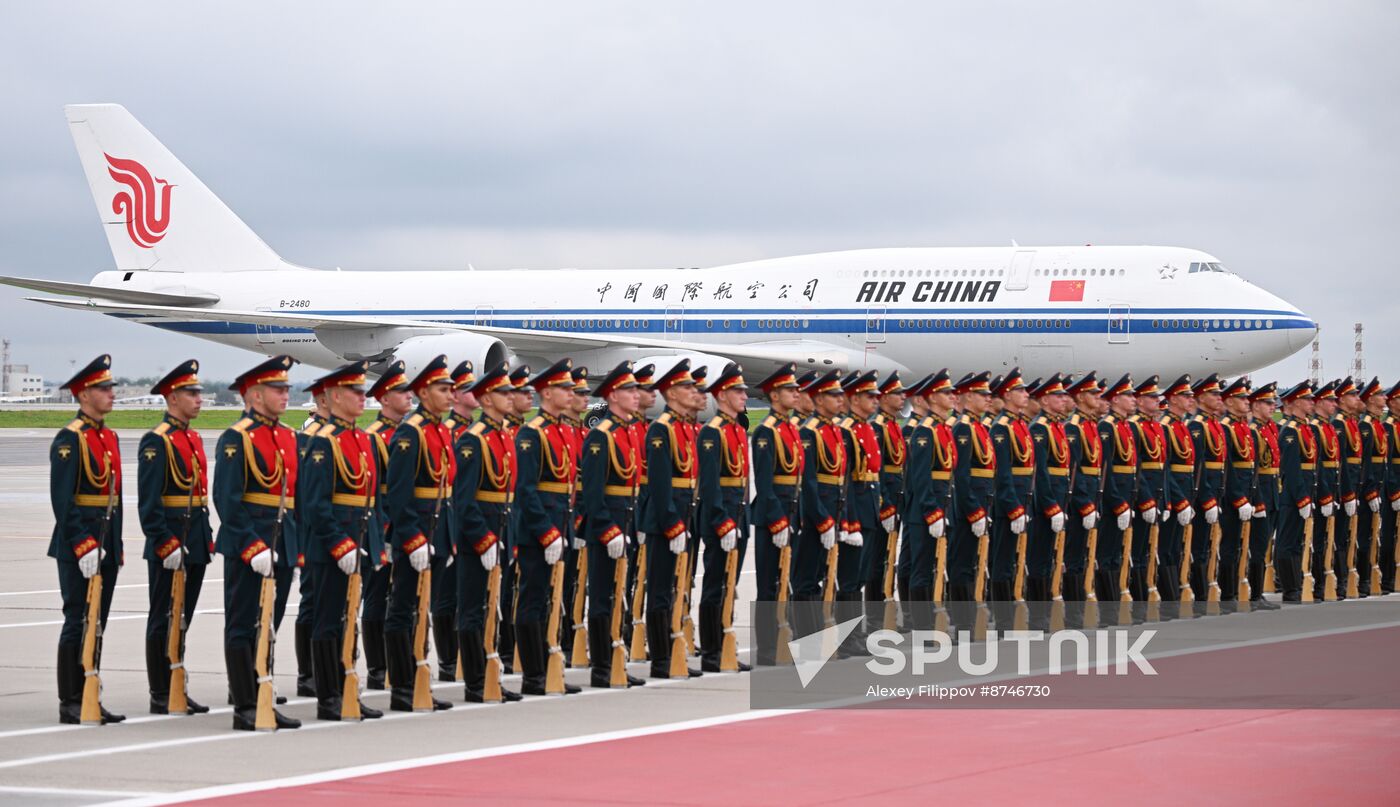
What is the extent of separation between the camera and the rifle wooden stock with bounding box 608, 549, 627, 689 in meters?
10.8

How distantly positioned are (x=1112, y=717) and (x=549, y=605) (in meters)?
3.18

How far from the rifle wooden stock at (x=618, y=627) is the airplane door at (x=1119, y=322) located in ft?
68.1

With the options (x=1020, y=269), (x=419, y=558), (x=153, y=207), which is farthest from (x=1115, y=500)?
(x=153, y=207)

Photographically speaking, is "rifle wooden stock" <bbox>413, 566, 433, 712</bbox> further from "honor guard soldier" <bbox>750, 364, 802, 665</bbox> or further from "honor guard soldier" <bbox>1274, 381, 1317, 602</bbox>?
"honor guard soldier" <bbox>1274, 381, 1317, 602</bbox>

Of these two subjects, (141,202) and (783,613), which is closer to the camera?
(783,613)

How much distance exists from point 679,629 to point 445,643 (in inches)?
54.3

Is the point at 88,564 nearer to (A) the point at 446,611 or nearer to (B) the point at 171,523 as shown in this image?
(B) the point at 171,523

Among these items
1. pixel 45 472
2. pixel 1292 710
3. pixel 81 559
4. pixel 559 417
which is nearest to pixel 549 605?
pixel 559 417

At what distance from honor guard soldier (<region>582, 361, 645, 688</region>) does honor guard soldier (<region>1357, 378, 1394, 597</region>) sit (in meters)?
8.49

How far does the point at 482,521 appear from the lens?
1030cm

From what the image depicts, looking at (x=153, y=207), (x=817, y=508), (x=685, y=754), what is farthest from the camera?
(x=153, y=207)

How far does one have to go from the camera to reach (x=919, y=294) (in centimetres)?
3231

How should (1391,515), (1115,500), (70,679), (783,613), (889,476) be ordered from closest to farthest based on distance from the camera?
(70,679) → (783,613) → (889,476) → (1115,500) → (1391,515)

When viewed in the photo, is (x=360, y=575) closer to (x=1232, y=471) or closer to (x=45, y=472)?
(x=1232, y=471)
